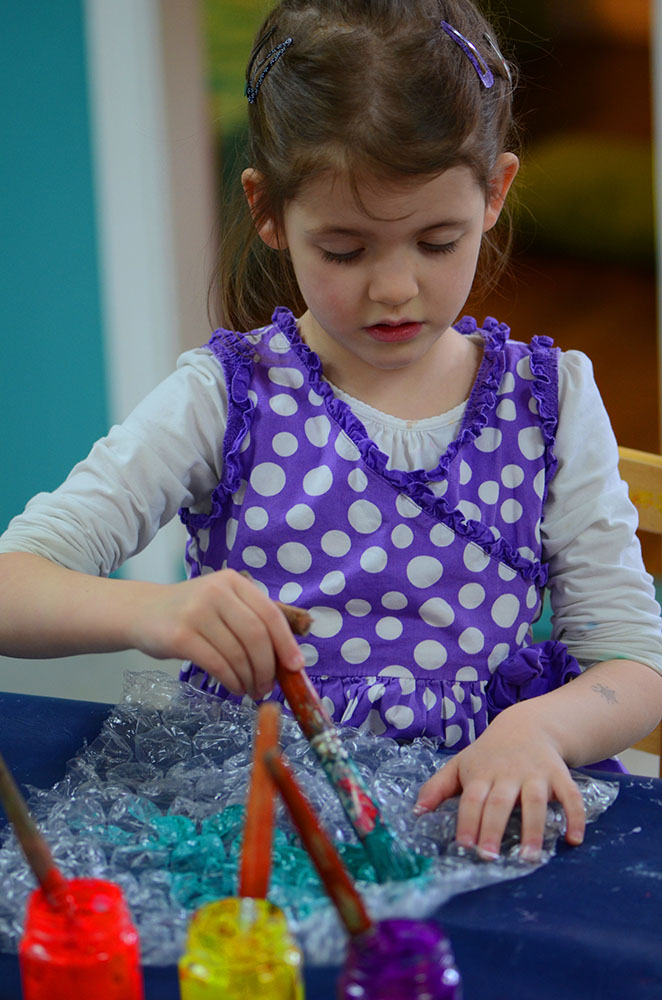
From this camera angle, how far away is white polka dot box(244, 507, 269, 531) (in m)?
1.00

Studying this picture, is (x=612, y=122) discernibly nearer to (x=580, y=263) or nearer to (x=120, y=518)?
(x=580, y=263)

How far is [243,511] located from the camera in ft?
3.32

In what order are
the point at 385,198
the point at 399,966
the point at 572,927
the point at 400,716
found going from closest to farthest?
the point at 399,966, the point at 572,927, the point at 385,198, the point at 400,716

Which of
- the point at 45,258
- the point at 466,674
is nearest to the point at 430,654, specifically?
the point at 466,674

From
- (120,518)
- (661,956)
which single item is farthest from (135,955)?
(120,518)

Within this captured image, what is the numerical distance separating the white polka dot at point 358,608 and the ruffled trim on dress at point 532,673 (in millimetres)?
128

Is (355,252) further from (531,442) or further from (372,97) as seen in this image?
(531,442)

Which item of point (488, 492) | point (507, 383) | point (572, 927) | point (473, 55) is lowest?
point (572, 927)

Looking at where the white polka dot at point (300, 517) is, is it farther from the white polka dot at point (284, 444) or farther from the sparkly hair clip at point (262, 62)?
the sparkly hair clip at point (262, 62)

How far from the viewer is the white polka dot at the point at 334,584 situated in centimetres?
98

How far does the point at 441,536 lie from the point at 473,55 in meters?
0.40

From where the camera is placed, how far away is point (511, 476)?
1024 mm

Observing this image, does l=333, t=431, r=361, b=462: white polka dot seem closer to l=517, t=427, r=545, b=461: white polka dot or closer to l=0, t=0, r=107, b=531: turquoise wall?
l=517, t=427, r=545, b=461: white polka dot

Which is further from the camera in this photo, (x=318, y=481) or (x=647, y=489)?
(x=647, y=489)
